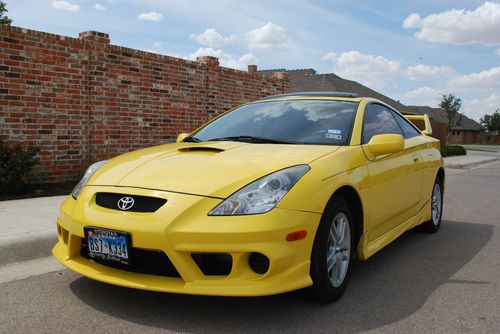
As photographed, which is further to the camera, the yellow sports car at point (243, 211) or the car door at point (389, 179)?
the car door at point (389, 179)

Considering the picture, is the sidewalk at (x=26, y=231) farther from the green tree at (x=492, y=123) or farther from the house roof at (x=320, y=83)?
the green tree at (x=492, y=123)

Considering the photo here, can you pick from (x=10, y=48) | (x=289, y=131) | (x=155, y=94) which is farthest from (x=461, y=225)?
(x=10, y=48)

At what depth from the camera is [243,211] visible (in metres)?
3.23

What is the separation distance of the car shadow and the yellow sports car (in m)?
0.19

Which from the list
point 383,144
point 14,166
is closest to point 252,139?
point 383,144

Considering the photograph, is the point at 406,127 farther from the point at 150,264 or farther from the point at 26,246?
the point at 26,246

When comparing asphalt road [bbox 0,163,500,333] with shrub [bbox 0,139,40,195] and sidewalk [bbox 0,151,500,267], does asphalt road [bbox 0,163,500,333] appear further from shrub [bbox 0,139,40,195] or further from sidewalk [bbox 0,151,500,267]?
shrub [bbox 0,139,40,195]

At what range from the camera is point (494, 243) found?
19.3 ft

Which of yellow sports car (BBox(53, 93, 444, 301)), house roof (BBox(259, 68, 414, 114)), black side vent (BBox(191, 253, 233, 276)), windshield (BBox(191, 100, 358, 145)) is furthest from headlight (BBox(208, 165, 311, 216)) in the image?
house roof (BBox(259, 68, 414, 114))

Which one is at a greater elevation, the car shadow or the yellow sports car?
the yellow sports car

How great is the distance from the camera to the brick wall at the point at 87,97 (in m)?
7.91

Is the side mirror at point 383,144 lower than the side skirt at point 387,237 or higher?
higher

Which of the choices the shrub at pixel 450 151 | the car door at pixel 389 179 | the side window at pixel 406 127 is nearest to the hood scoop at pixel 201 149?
the car door at pixel 389 179

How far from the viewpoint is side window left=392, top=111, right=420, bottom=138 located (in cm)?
565
